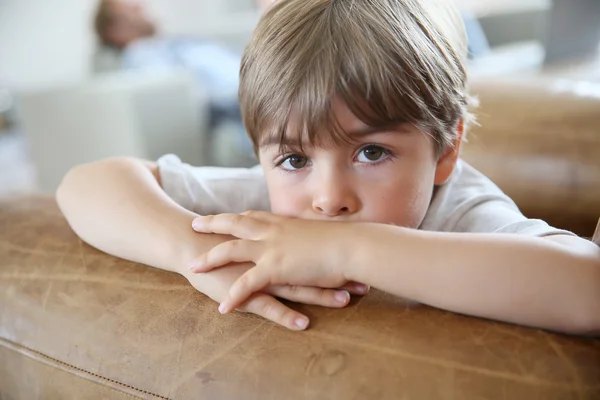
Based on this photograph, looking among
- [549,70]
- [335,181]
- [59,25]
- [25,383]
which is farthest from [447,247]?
[59,25]

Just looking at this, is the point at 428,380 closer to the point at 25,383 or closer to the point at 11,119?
the point at 25,383

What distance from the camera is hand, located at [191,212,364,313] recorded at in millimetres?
604

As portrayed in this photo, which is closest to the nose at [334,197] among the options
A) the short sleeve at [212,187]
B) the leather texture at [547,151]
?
the short sleeve at [212,187]

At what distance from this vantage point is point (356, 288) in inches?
24.5

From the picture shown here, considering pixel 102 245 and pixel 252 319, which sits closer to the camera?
pixel 252 319

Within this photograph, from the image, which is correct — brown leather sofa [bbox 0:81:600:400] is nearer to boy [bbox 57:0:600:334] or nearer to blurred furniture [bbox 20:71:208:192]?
boy [bbox 57:0:600:334]

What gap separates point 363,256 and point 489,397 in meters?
0.18

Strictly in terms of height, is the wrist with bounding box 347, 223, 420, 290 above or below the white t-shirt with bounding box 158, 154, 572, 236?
above

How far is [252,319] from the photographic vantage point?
0.60 metres

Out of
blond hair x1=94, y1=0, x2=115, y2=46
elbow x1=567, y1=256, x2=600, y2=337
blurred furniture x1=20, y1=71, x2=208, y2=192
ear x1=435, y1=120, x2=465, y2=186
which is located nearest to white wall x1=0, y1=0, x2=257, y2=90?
blond hair x1=94, y1=0, x2=115, y2=46

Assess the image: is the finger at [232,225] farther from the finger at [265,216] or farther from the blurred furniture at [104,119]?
the blurred furniture at [104,119]

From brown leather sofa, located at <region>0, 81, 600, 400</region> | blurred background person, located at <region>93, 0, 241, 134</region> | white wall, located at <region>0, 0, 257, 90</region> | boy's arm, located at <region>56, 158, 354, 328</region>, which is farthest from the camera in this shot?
white wall, located at <region>0, 0, 257, 90</region>

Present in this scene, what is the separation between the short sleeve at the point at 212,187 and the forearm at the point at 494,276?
0.37 metres

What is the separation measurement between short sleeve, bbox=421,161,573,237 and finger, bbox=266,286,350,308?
10.4 inches
